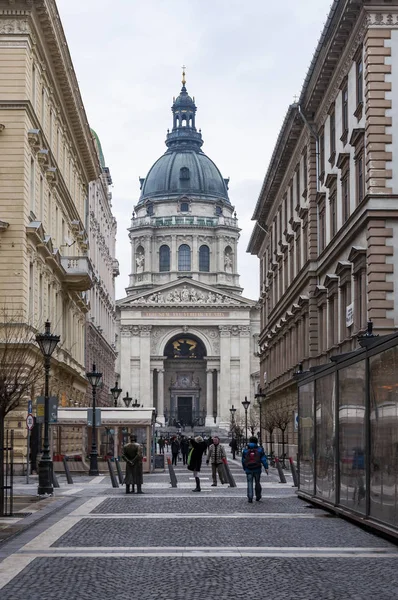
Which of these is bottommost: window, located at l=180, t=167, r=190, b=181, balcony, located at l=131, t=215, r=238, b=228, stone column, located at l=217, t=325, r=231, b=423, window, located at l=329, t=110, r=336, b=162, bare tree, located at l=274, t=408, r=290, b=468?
bare tree, located at l=274, t=408, r=290, b=468

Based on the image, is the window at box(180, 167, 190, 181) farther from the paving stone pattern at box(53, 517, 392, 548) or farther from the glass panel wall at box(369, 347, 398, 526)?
the glass panel wall at box(369, 347, 398, 526)

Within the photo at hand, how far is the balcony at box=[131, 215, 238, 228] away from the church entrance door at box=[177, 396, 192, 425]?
23707 mm

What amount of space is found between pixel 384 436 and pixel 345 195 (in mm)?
22482

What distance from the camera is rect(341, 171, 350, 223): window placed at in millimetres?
37656

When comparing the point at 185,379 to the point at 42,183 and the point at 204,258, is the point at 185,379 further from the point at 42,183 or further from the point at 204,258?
the point at 42,183

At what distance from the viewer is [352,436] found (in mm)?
19250

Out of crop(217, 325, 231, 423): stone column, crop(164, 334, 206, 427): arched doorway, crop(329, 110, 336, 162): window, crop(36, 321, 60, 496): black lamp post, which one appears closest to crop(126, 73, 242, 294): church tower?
crop(164, 334, 206, 427): arched doorway

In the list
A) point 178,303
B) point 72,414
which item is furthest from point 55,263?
point 178,303

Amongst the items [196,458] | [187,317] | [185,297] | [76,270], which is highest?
[185,297]

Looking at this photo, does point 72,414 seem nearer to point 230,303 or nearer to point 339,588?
point 339,588

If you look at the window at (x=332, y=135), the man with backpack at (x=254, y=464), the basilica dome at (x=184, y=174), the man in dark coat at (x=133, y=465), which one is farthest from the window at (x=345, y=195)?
the basilica dome at (x=184, y=174)

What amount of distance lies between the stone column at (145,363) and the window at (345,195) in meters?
96.4

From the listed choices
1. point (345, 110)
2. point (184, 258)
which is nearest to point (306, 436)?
point (345, 110)

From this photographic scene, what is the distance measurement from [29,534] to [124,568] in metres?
4.33
